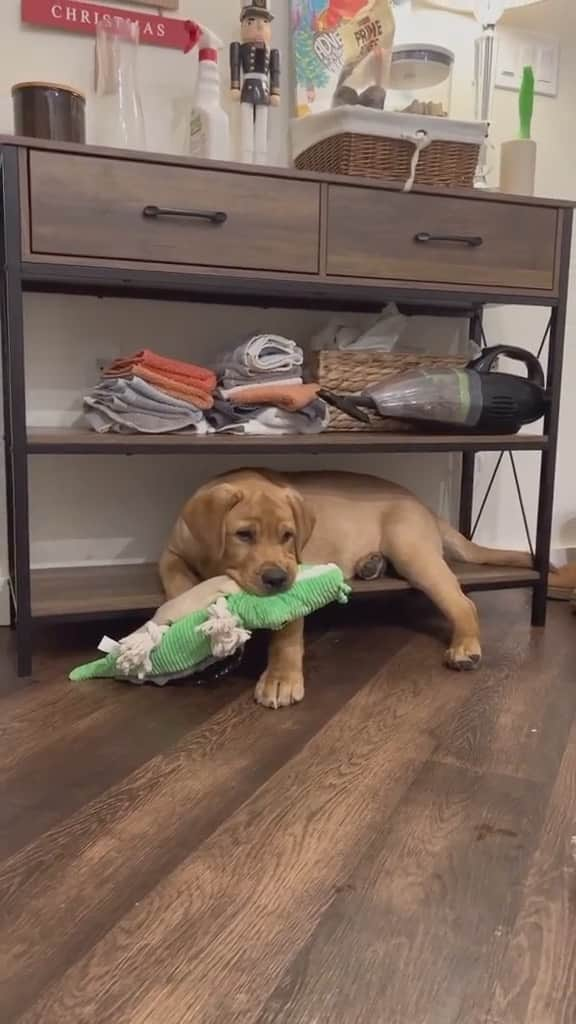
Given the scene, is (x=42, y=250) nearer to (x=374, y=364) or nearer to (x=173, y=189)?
(x=173, y=189)

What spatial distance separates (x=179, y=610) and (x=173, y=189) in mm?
809

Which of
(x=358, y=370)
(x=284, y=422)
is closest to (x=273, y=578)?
(x=284, y=422)

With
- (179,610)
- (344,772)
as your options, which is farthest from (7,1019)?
(179,610)

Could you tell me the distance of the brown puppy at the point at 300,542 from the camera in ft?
5.60

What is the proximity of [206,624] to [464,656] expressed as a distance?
1.95 feet

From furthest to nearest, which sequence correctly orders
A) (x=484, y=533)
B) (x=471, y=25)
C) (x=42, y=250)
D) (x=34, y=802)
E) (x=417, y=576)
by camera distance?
(x=484, y=533) → (x=471, y=25) → (x=417, y=576) → (x=42, y=250) → (x=34, y=802)

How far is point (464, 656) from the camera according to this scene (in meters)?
1.86

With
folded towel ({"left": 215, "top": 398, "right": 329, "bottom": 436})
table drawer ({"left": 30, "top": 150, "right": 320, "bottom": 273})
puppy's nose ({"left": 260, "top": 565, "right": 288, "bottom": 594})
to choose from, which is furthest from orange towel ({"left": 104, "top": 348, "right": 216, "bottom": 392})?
puppy's nose ({"left": 260, "top": 565, "right": 288, "bottom": 594})

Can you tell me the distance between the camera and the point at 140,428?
5.97 feet

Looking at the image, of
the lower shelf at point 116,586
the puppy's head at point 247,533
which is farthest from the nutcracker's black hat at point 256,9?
the lower shelf at point 116,586

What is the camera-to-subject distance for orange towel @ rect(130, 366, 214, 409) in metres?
1.83

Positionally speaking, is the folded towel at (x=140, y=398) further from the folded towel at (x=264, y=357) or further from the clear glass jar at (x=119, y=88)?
the clear glass jar at (x=119, y=88)

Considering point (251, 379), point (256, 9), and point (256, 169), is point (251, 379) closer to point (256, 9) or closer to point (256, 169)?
point (256, 169)

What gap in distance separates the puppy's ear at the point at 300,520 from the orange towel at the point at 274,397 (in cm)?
20
